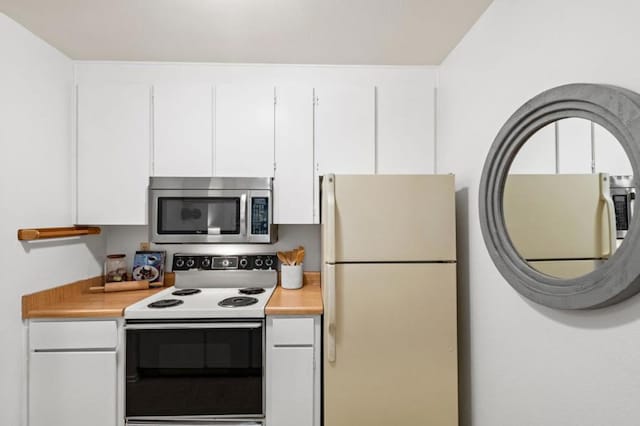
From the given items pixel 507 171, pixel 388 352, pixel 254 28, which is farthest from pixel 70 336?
pixel 507 171

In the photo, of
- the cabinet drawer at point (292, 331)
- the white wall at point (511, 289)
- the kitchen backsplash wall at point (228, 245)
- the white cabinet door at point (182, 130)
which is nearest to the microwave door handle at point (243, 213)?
the white cabinet door at point (182, 130)

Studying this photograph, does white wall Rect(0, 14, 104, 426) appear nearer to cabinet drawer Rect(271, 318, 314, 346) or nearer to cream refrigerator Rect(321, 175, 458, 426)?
cabinet drawer Rect(271, 318, 314, 346)

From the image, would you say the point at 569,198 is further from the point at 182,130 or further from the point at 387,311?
the point at 182,130

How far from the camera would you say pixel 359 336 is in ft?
5.91

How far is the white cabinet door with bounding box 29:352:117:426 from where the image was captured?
1.89 metres

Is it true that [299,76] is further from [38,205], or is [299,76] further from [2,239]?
[2,239]

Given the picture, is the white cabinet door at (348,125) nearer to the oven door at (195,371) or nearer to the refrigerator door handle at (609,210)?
the oven door at (195,371)

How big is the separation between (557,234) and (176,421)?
6.96ft

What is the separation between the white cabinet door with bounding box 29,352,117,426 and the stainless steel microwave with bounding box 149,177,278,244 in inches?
32.0

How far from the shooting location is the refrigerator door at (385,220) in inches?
71.2

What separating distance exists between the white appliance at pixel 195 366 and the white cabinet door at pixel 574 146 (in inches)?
62.4

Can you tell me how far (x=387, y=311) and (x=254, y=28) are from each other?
1.68m

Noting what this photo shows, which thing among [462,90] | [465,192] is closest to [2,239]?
[465,192]

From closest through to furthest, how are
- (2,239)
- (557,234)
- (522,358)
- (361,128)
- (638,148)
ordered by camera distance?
(638,148)
(557,234)
(522,358)
(2,239)
(361,128)
